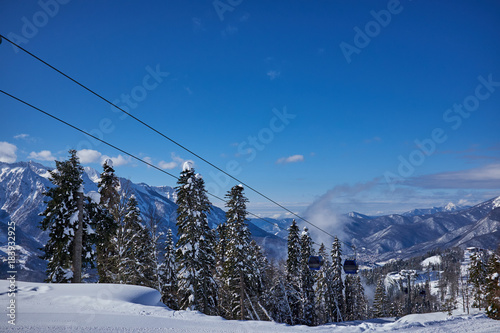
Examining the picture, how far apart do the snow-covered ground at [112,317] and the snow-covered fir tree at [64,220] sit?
7522 mm

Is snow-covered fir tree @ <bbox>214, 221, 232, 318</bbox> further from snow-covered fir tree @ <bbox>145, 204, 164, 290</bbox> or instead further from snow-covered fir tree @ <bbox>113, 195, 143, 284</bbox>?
snow-covered fir tree @ <bbox>113, 195, 143, 284</bbox>

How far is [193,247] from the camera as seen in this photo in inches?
1044

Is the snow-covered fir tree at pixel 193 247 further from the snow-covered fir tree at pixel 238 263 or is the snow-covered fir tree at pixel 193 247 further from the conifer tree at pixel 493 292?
the conifer tree at pixel 493 292

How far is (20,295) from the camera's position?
34.8 feet

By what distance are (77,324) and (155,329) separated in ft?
7.32

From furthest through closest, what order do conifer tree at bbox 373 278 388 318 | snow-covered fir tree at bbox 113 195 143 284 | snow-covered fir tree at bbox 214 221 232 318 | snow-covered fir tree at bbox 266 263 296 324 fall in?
conifer tree at bbox 373 278 388 318
snow-covered fir tree at bbox 266 263 296 324
snow-covered fir tree at bbox 214 221 232 318
snow-covered fir tree at bbox 113 195 143 284

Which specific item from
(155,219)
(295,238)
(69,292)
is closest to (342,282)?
(295,238)

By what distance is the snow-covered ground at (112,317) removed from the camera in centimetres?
828

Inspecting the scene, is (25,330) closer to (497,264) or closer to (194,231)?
(194,231)

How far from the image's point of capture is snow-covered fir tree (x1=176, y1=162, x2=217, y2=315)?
2619 centimetres

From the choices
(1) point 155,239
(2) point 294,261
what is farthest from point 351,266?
(1) point 155,239

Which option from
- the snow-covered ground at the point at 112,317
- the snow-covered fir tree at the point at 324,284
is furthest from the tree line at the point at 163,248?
the snow-covered fir tree at the point at 324,284

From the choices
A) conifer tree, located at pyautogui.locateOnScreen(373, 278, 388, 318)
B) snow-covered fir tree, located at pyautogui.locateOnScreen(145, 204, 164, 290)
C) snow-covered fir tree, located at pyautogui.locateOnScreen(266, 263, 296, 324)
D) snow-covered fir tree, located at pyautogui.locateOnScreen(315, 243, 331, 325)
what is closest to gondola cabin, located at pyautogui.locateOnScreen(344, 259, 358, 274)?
snow-covered fir tree, located at pyautogui.locateOnScreen(266, 263, 296, 324)

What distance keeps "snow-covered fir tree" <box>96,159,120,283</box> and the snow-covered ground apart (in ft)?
28.5
